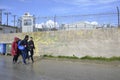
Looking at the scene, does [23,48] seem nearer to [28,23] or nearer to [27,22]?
[28,23]

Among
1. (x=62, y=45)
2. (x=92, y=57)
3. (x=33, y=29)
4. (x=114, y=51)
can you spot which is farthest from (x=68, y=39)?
(x=33, y=29)

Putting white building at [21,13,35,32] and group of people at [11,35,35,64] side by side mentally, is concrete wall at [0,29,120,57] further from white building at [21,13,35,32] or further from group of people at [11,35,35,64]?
group of people at [11,35,35,64]

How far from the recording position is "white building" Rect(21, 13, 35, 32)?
3315cm

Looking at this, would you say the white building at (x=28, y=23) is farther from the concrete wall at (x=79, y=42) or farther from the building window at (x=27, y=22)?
the concrete wall at (x=79, y=42)

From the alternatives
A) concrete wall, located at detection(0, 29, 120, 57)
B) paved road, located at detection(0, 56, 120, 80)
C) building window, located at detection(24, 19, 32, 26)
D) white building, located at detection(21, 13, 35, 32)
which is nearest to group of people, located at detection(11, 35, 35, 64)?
paved road, located at detection(0, 56, 120, 80)

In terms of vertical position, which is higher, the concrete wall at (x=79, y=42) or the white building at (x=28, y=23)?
the white building at (x=28, y=23)

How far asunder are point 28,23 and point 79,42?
10.6 metres

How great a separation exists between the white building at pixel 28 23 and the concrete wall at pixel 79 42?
358cm

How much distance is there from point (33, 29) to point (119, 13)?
38.2ft

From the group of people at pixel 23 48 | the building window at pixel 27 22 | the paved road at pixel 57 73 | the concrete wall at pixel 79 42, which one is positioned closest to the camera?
the paved road at pixel 57 73

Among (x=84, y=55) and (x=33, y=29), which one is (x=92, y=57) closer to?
(x=84, y=55)

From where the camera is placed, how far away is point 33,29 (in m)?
32.9

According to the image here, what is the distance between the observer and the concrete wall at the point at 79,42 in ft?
76.3

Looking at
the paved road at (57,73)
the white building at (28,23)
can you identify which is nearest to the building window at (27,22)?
the white building at (28,23)
